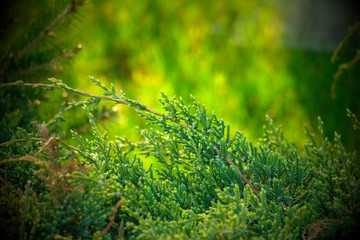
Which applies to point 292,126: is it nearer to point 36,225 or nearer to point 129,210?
point 129,210

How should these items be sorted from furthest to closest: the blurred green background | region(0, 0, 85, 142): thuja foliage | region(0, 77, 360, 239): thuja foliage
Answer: the blurred green background → region(0, 0, 85, 142): thuja foliage → region(0, 77, 360, 239): thuja foliage

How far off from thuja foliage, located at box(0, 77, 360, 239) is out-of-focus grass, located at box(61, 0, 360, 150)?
116 centimetres

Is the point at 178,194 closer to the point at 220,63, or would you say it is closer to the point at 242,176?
the point at 242,176

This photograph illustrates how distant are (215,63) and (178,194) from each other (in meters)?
2.48

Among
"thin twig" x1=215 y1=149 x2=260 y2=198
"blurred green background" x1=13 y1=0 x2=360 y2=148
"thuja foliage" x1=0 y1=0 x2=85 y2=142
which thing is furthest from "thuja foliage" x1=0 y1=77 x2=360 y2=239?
"blurred green background" x1=13 y1=0 x2=360 y2=148

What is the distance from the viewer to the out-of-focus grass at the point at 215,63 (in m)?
2.72

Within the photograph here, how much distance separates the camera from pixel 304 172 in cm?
105

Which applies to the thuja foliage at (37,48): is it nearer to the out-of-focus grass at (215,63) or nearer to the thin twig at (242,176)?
the out-of-focus grass at (215,63)

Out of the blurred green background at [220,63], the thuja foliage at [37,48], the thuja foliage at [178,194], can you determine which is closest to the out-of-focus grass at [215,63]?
the blurred green background at [220,63]

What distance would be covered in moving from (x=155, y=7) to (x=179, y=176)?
3100 millimetres

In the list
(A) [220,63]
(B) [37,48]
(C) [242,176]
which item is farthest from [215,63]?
(C) [242,176]

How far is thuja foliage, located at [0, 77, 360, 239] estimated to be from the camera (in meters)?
0.84

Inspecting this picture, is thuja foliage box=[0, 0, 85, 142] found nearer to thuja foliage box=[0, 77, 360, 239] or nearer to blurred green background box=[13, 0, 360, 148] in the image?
thuja foliage box=[0, 77, 360, 239]

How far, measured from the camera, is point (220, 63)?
339cm
